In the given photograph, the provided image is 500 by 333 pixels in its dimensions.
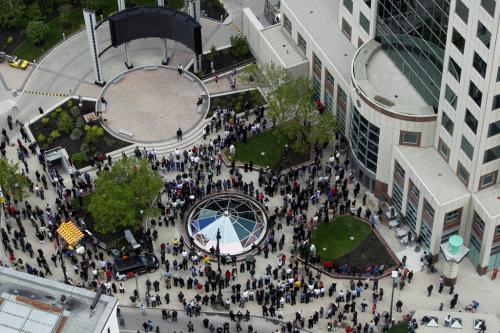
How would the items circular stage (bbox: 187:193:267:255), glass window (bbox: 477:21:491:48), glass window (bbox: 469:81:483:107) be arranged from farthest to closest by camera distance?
circular stage (bbox: 187:193:267:255) → glass window (bbox: 469:81:483:107) → glass window (bbox: 477:21:491:48)

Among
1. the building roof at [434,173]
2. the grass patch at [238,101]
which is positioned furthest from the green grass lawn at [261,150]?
the building roof at [434,173]

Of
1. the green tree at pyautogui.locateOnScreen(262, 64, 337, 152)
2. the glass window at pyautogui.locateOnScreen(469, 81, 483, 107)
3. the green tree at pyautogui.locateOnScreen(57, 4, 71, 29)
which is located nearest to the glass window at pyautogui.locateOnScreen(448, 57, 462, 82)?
the glass window at pyautogui.locateOnScreen(469, 81, 483, 107)

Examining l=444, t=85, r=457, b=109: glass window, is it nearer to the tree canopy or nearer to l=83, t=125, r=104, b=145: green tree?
the tree canopy

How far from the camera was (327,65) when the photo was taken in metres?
114

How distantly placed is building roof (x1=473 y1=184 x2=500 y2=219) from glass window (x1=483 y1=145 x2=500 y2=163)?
3432 millimetres

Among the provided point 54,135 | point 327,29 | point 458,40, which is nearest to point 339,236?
point 458,40

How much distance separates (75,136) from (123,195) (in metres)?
16.1

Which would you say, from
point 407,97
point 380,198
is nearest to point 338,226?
point 380,198

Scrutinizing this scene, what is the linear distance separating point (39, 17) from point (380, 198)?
49952mm

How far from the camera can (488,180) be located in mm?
98812

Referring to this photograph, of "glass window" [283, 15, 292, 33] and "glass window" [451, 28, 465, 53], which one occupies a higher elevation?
"glass window" [283, 15, 292, 33]

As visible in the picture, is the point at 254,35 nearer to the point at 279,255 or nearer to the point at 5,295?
the point at 279,255

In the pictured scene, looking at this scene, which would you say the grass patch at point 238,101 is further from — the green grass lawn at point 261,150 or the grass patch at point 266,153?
the grass patch at point 266,153

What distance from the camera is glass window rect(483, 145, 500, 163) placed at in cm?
9619
